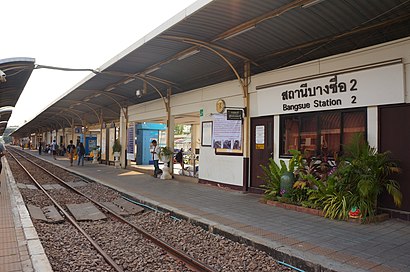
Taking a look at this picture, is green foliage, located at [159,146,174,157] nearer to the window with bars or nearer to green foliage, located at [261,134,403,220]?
the window with bars

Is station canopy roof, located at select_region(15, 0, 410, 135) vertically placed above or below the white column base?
above

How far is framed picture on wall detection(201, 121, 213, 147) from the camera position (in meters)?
11.9

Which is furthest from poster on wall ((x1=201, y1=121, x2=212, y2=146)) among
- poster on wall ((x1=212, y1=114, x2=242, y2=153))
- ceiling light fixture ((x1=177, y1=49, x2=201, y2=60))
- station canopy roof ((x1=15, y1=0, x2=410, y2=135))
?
ceiling light fixture ((x1=177, y1=49, x2=201, y2=60))

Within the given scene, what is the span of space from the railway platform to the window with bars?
1.80 meters

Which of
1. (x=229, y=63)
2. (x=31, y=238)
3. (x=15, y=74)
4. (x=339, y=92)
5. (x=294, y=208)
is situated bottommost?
(x=31, y=238)

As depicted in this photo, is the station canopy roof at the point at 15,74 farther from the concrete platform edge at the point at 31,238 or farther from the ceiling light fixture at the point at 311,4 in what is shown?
the ceiling light fixture at the point at 311,4

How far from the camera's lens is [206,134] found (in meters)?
12.1

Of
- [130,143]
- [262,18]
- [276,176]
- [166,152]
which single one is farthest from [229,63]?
[130,143]

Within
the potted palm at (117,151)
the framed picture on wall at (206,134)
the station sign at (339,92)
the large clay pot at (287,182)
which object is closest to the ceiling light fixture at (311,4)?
the station sign at (339,92)

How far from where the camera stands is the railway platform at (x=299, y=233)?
174 inches

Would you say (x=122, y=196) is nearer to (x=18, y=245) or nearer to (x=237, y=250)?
(x=18, y=245)

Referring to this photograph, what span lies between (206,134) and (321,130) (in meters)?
4.91

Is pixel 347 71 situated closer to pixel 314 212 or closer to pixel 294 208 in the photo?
pixel 314 212

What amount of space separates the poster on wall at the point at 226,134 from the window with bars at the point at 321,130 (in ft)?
5.36
